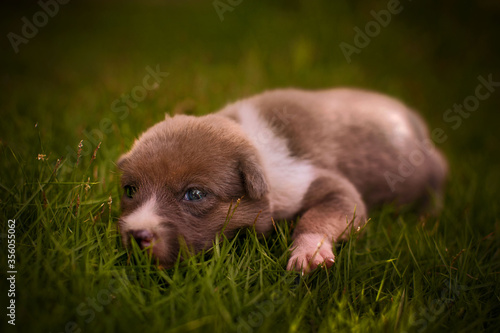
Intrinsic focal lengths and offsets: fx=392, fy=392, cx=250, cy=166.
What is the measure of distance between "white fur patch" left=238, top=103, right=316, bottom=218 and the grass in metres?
0.22

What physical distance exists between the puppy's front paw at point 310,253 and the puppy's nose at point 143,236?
911 mm

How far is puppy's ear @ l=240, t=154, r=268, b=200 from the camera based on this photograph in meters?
2.75

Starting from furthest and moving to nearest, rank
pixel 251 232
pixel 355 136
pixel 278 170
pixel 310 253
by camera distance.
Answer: pixel 355 136
pixel 278 170
pixel 251 232
pixel 310 253

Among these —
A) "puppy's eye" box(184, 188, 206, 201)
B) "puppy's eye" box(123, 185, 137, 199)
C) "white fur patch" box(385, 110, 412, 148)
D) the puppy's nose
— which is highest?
"puppy's eye" box(123, 185, 137, 199)

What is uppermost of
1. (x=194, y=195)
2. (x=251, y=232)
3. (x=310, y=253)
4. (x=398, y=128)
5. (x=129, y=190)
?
(x=129, y=190)

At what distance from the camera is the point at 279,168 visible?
3.24m

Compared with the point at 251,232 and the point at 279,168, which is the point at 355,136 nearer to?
the point at 279,168

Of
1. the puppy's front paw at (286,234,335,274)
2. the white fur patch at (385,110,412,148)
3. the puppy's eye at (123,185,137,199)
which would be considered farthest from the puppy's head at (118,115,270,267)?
the white fur patch at (385,110,412,148)

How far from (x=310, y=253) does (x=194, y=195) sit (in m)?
0.88

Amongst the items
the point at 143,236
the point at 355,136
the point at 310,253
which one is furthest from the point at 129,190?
the point at 355,136

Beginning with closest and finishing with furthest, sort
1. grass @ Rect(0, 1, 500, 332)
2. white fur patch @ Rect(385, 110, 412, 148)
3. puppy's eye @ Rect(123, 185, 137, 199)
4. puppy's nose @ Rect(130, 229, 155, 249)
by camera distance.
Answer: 1. grass @ Rect(0, 1, 500, 332)
2. puppy's nose @ Rect(130, 229, 155, 249)
3. puppy's eye @ Rect(123, 185, 137, 199)
4. white fur patch @ Rect(385, 110, 412, 148)

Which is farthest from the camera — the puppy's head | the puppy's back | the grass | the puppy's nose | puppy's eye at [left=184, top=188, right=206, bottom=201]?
the puppy's back

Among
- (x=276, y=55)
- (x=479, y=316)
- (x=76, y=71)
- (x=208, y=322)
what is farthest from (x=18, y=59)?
(x=479, y=316)

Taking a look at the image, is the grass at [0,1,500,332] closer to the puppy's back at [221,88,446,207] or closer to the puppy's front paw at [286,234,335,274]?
the puppy's front paw at [286,234,335,274]
